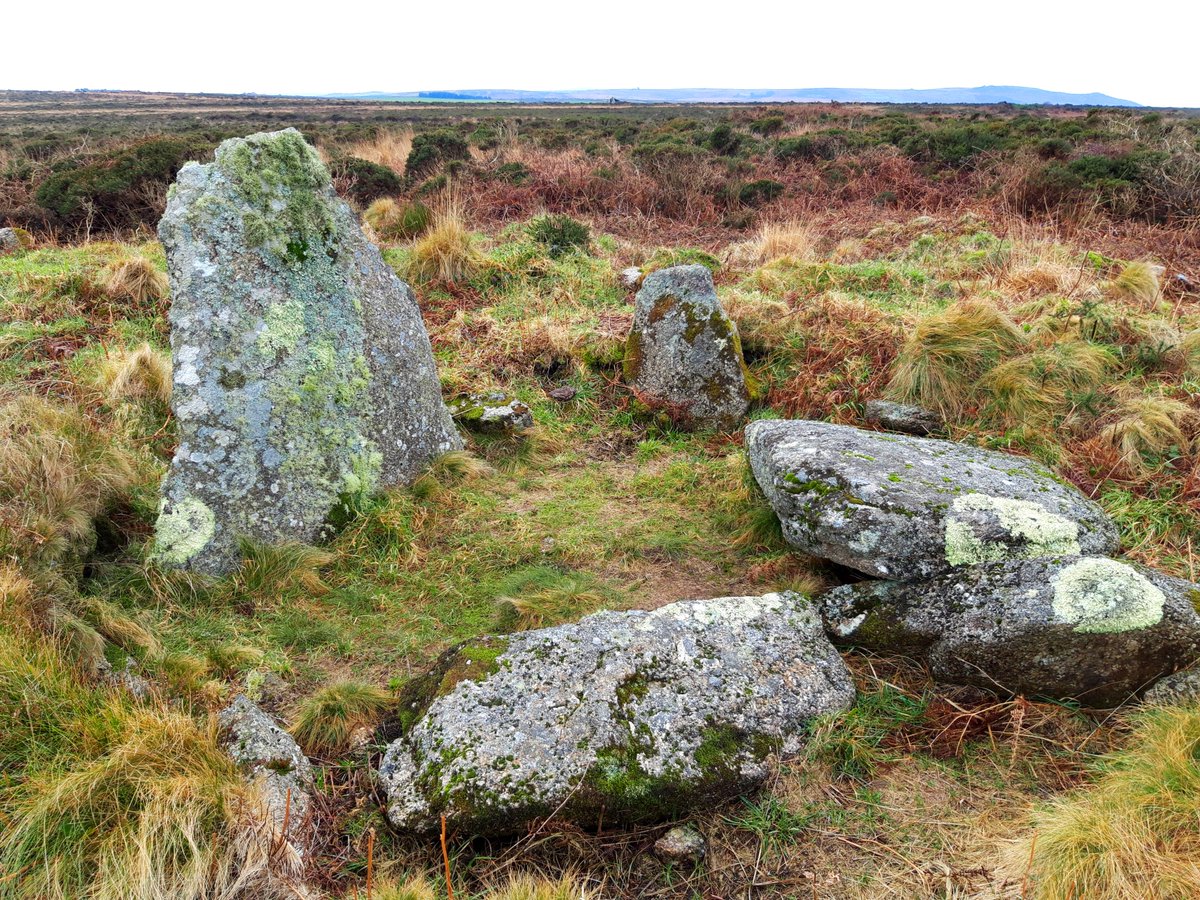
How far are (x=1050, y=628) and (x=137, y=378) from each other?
633cm

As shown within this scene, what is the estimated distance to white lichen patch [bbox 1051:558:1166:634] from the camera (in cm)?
310

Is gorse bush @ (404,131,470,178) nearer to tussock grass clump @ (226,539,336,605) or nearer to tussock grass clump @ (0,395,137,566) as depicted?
tussock grass clump @ (0,395,137,566)

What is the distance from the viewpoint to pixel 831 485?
3.86m

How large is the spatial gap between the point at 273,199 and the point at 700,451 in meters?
3.54

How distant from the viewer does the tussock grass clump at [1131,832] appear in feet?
6.97

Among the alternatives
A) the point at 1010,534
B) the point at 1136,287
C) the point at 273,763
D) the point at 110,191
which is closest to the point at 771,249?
the point at 1136,287

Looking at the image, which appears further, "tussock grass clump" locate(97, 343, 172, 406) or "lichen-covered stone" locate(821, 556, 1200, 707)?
"tussock grass clump" locate(97, 343, 172, 406)

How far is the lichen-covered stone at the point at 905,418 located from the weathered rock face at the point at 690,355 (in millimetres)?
1066

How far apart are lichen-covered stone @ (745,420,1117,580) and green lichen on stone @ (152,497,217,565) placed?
10.5ft

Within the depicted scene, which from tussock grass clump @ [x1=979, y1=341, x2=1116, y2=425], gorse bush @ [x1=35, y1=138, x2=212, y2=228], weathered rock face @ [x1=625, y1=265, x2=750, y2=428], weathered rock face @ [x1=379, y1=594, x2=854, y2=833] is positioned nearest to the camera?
weathered rock face @ [x1=379, y1=594, x2=854, y2=833]

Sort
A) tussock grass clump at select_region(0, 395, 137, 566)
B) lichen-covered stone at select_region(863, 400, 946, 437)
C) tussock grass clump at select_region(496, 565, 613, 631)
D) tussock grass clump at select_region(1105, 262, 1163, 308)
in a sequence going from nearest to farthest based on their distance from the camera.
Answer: tussock grass clump at select_region(0, 395, 137, 566) → tussock grass clump at select_region(496, 565, 613, 631) → lichen-covered stone at select_region(863, 400, 946, 437) → tussock grass clump at select_region(1105, 262, 1163, 308)

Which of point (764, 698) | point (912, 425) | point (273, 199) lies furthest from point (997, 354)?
point (273, 199)

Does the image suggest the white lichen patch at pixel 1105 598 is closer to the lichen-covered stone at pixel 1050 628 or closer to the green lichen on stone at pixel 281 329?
the lichen-covered stone at pixel 1050 628

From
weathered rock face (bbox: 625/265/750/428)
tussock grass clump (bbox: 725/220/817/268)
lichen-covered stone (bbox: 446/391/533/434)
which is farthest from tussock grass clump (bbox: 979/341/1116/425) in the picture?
tussock grass clump (bbox: 725/220/817/268)
